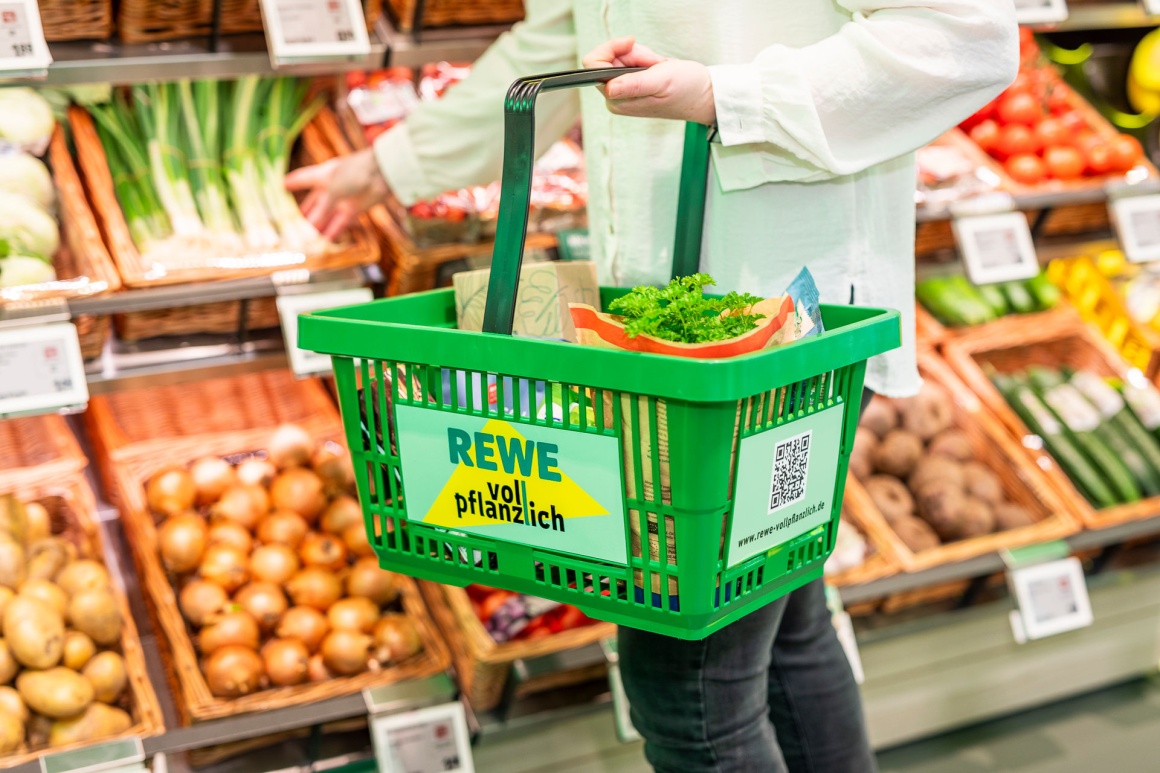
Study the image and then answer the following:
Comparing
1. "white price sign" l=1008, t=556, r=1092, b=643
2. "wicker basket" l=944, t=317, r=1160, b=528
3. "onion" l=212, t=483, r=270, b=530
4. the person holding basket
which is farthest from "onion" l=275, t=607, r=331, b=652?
"wicker basket" l=944, t=317, r=1160, b=528

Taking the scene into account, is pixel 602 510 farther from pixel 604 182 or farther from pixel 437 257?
pixel 437 257

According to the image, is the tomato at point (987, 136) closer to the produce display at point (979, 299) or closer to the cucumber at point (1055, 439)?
the produce display at point (979, 299)

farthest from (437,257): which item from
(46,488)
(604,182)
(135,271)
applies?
(46,488)

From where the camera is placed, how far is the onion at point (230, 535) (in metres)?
2.08

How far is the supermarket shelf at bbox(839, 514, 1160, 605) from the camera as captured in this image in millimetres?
2340

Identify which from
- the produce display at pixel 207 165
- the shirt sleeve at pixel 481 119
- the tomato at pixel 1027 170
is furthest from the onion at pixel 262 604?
the tomato at pixel 1027 170

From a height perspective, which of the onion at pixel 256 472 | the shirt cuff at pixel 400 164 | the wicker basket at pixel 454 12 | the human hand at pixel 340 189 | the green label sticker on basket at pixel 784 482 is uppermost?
the wicker basket at pixel 454 12

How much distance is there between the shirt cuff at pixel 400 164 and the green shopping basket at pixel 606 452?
1.98ft

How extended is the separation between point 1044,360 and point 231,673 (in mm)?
2178

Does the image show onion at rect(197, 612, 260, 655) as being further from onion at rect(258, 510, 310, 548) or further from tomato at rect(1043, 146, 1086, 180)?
tomato at rect(1043, 146, 1086, 180)

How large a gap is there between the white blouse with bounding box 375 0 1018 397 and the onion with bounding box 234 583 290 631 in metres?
0.86

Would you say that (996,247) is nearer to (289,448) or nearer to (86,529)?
(289,448)

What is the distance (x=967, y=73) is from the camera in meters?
1.25

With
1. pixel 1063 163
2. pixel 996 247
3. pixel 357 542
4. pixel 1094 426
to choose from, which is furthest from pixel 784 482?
pixel 1063 163
